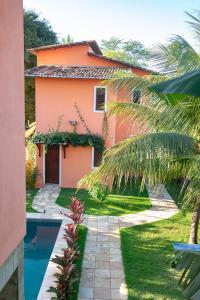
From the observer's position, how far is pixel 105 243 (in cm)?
1199

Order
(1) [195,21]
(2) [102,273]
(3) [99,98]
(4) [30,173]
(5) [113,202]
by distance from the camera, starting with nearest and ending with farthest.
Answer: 1. (1) [195,21]
2. (2) [102,273]
3. (5) [113,202]
4. (3) [99,98]
5. (4) [30,173]

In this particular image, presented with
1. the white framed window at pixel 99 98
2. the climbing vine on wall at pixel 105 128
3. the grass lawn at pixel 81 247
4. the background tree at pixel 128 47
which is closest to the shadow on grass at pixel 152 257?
the grass lawn at pixel 81 247

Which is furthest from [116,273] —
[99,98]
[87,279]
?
[99,98]

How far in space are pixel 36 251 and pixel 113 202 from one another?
5.80m

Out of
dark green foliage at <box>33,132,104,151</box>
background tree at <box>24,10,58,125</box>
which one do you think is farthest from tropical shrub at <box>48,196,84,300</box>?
background tree at <box>24,10,58,125</box>

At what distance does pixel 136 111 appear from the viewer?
1058 cm

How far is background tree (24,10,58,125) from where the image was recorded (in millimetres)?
28156

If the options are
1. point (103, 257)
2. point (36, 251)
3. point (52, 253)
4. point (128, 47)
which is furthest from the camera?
point (128, 47)

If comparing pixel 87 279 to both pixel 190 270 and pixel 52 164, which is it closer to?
pixel 190 270

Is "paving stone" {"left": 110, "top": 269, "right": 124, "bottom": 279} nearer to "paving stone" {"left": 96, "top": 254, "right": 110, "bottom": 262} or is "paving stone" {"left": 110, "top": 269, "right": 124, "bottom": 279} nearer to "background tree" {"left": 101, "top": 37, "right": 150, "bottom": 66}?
"paving stone" {"left": 96, "top": 254, "right": 110, "bottom": 262}

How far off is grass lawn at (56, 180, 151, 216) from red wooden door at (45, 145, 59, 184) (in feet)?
4.32

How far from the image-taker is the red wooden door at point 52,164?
1948 centimetres

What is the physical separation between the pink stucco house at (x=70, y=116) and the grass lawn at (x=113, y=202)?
→ 1699mm

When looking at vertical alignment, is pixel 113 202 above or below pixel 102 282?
below
